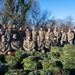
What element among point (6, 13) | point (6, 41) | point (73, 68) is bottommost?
point (73, 68)

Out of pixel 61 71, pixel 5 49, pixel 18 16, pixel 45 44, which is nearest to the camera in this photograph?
pixel 61 71

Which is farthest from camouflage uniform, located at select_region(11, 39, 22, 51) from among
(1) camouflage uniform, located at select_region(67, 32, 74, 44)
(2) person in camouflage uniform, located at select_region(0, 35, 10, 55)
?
(1) camouflage uniform, located at select_region(67, 32, 74, 44)

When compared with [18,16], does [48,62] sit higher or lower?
lower

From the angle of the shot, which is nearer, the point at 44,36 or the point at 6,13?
the point at 44,36

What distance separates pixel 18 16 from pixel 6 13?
5.79ft

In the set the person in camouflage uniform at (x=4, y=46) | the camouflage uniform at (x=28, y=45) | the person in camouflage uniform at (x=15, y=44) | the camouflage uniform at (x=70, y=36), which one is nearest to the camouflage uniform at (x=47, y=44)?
the camouflage uniform at (x=28, y=45)

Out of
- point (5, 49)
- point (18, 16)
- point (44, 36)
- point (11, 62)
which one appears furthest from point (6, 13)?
point (11, 62)

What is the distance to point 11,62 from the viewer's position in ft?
40.8

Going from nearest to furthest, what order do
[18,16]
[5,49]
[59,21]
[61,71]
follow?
[61,71] < [5,49] < [18,16] < [59,21]

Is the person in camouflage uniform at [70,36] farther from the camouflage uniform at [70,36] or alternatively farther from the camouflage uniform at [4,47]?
the camouflage uniform at [4,47]

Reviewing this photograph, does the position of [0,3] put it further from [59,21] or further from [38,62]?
[38,62]

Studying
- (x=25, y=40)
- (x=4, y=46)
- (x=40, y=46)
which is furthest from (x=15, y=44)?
(x=40, y=46)

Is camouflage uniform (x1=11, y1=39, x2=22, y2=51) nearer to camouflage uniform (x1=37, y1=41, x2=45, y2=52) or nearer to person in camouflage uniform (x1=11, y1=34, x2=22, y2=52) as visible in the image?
person in camouflage uniform (x1=11, y1=34, x2=22, y2=52)

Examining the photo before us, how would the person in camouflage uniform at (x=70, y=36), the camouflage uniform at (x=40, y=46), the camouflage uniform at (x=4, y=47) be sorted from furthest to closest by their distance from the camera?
the person in camouflage uniform at (x=70, y=36) < the camouflage uniform at (x=40, y=46) < the camouflage uniform at (x=4, y=47)
